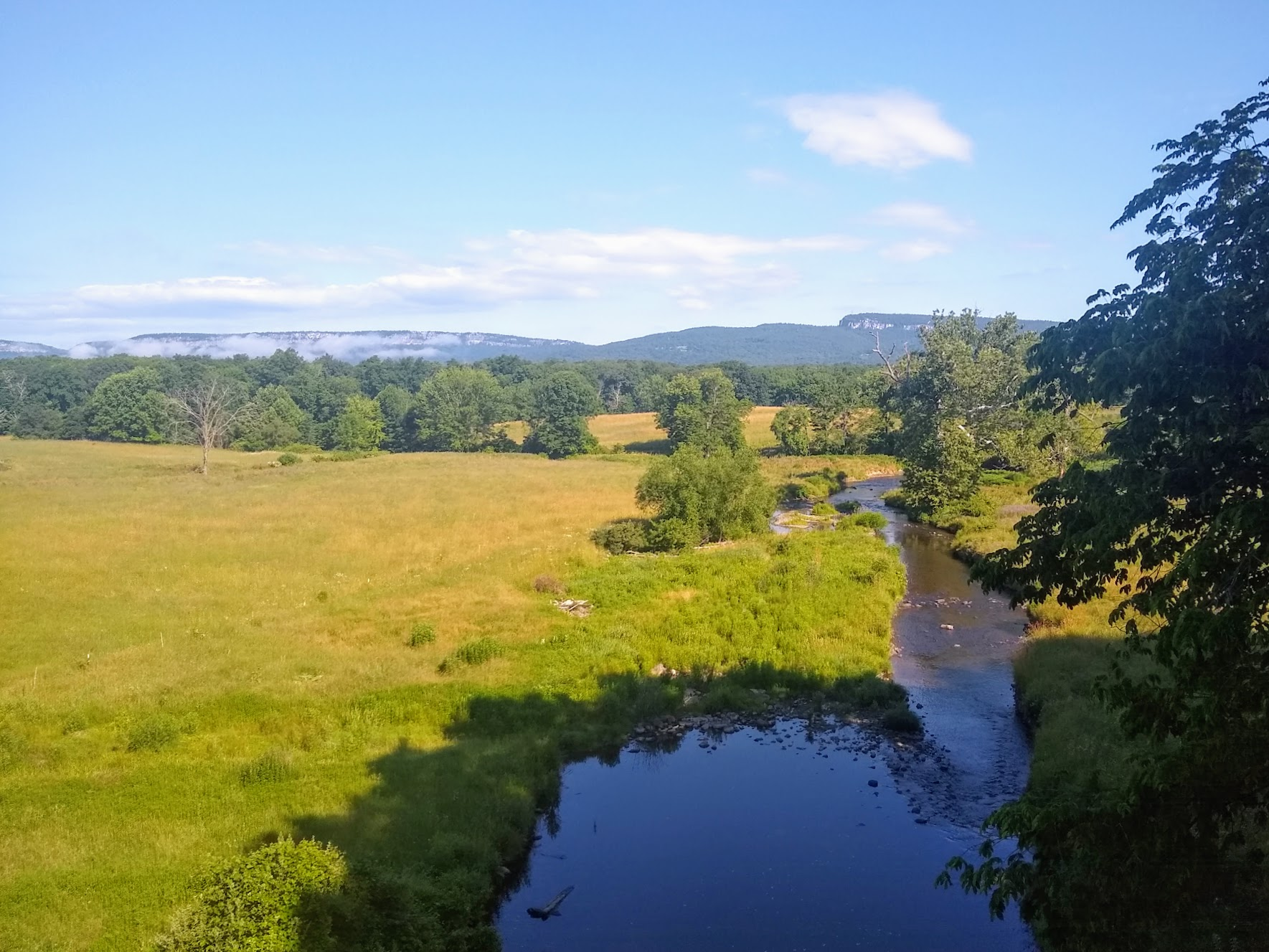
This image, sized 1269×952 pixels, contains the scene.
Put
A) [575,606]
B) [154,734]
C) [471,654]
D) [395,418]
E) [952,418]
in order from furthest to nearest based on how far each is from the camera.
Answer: [395,418], [952,418], [575,606], [471,654], [154,734]

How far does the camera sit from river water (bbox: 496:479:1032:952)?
14109 mm

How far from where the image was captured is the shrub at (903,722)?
2205cm

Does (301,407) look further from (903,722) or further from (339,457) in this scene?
(903,722)

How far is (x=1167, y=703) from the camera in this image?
8234 millimetres

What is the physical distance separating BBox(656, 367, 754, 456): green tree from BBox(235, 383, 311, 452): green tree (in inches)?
2078

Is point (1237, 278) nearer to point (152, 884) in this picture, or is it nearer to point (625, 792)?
point (625, 792)

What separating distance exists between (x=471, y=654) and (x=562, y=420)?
297ft

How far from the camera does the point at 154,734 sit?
749 inches

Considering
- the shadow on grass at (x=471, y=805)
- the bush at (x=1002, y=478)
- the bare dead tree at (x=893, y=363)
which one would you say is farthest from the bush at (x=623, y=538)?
the bare dead tree at (x=893, y=363)

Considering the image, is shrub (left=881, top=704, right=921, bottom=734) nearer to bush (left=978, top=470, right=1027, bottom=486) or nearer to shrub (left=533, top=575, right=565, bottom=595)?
shrub (left=533, top=575, right=565, bottom=595)

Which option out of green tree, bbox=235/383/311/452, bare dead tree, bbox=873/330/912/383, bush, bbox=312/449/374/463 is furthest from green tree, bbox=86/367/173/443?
bare dead tree, bbox=873/330/912/383

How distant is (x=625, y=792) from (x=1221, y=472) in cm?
1394

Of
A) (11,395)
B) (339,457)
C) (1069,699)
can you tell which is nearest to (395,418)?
(339,457)

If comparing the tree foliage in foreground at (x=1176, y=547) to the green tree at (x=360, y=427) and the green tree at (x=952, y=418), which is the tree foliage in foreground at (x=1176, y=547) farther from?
the green tree at (x=360, y=427)
